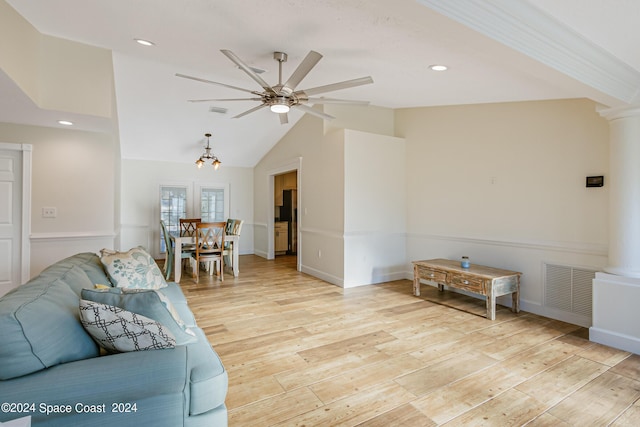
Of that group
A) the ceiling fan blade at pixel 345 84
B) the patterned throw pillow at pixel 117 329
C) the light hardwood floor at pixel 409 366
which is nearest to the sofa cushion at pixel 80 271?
the patterned throw pillow at pixel 117 329

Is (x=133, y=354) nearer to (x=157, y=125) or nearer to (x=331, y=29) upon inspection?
(x=331, y=29)

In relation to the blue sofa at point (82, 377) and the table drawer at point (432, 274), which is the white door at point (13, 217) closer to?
the blue sofa at point (82, 377)

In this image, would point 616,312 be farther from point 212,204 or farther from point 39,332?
point 212,204

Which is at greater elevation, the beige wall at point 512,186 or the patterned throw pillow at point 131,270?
the beige wall at point 512,186

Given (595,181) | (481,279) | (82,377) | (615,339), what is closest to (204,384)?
(82,377)

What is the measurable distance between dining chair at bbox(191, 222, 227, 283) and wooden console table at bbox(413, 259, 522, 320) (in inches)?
134

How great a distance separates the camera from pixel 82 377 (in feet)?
4.29

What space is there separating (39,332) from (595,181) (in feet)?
15.2

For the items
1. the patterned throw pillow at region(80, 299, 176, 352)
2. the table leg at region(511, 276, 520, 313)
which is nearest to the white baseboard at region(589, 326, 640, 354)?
the table leg at region(511, 276, 520, 313)

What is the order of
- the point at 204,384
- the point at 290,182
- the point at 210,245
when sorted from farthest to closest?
1. the point at 290,182
2. the point at 210,245
3. the point at 204,384

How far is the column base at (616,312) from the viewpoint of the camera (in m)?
2.88

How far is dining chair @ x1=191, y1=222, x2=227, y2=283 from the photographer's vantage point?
18.0ft

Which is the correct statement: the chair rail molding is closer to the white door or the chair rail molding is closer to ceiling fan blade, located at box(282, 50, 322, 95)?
ceiling fan blade, located at box(282, 50, 322, 95)

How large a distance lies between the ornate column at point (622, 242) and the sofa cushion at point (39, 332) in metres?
4.12
